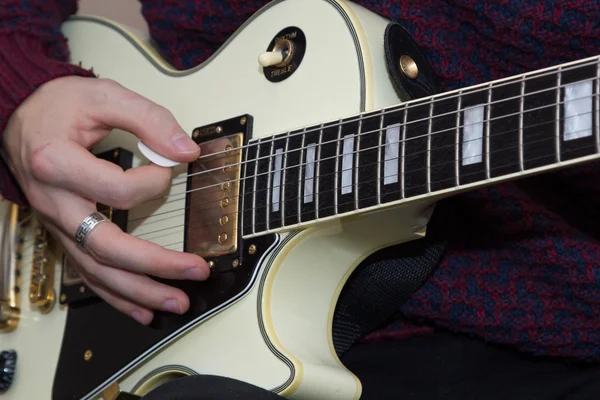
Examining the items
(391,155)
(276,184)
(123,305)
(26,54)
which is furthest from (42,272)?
(391,155)

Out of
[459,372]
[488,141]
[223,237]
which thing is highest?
[488,141]

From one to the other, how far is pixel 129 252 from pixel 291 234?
0.18 meters

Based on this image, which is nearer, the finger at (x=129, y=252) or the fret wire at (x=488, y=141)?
the fret wire at (x=488, y=141)

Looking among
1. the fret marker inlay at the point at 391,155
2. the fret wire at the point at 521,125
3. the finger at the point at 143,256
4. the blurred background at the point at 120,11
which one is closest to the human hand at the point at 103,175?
the finger at the point at 143,256

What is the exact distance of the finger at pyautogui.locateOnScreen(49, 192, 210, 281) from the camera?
2.60 feet

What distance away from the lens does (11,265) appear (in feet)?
3.29

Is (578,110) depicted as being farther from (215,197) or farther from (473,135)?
(215,197)

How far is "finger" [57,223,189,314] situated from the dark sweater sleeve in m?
0.17

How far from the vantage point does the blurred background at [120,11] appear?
176cm

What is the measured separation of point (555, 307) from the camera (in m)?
0.87

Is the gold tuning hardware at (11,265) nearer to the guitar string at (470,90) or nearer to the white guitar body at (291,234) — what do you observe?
the white guitar body at (291,234)

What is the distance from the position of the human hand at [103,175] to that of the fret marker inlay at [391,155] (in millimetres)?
230

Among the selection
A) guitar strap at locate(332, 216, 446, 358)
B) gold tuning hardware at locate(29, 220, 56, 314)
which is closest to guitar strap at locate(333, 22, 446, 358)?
guitar strap at locate(332, 216, 446, 358)

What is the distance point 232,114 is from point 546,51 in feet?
1.14
